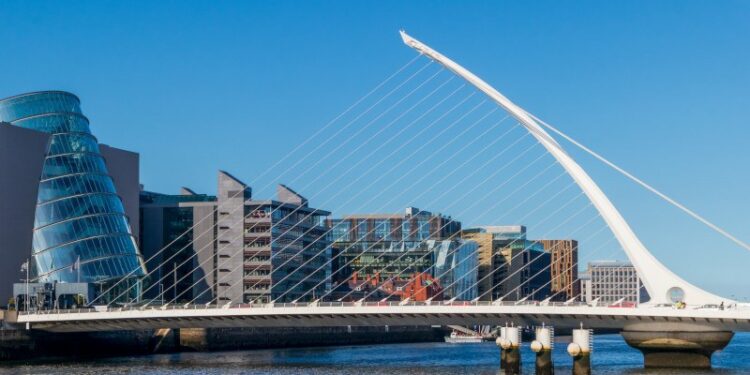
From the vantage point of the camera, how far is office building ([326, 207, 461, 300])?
459ft

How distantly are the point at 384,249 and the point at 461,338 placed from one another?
3866 centimetres

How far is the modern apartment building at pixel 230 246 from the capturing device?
11181cm

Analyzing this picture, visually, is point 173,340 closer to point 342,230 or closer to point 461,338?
point 461,338

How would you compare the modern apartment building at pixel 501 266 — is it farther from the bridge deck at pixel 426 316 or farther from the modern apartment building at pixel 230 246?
the bridge deck at pixel 426 316

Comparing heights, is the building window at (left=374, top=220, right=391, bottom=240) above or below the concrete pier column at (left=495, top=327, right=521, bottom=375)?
above

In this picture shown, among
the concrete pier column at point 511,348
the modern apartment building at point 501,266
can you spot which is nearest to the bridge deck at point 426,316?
the concrete pier column at point 511,348

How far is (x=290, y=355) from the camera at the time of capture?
74.3 metres

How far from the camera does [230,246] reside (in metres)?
114

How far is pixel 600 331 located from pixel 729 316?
119 m

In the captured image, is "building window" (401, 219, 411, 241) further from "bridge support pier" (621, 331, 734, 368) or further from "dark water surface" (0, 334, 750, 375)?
"bridge support pier" (621, 331, 734, 368)

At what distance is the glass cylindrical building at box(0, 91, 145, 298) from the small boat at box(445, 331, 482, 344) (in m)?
35.9

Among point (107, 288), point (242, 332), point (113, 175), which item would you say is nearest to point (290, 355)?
point (242, 332)

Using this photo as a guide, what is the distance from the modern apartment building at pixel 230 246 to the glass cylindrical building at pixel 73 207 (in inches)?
635

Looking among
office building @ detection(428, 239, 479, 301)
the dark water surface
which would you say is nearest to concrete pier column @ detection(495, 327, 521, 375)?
the dark water surface
